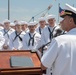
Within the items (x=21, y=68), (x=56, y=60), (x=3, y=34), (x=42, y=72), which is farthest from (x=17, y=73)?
(x=3, y=34)

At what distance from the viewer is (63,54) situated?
323cm

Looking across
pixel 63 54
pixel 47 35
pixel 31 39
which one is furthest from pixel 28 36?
pixel 63 54

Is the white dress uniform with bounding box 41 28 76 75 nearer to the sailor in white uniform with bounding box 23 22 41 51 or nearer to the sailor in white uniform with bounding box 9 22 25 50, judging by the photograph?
the sailor in white uniform with bounding box 23 22 41 51

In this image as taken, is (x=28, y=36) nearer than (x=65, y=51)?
No

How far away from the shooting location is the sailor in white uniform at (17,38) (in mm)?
9602

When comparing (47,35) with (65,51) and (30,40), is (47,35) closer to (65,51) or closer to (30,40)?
(30,40)

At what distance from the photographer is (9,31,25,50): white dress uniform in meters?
9.58

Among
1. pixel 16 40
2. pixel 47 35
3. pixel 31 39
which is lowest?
pixel 16 40

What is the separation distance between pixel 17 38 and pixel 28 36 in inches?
27.4

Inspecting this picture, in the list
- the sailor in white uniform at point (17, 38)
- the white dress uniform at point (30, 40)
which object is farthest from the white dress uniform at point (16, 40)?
the white dress uniform at point (30, 40)

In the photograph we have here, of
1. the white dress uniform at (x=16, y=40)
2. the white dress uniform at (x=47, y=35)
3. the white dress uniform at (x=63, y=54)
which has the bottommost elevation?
the white dress uniform at (x=16, y=40)

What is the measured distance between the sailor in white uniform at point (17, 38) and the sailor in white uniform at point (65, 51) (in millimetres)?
6253

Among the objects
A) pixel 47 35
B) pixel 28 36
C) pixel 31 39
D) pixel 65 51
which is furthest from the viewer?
pixel 28 36

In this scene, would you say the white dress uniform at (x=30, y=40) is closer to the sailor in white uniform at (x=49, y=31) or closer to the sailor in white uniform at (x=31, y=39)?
the sailor in white uniform at (x=31, y=39)
